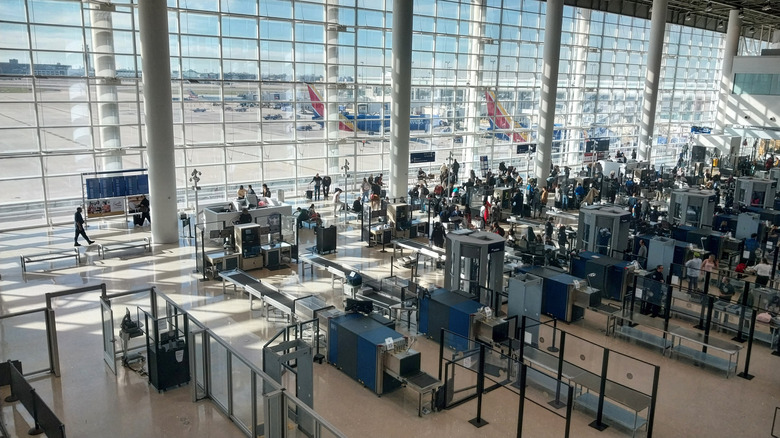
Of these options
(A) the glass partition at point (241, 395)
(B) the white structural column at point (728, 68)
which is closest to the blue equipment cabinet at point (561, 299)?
(A) the glass partition at point (241, 395)

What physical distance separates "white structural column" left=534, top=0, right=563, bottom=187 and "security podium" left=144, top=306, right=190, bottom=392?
968 inches

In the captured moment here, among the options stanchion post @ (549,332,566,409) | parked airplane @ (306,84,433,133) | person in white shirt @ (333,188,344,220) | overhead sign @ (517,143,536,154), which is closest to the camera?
stanchion post @ (549,332,566,409)

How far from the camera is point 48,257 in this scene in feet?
57.0

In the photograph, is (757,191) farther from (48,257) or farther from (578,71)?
(48,257)

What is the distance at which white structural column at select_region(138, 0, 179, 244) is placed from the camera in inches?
709

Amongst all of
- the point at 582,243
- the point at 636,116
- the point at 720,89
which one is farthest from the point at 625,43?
the point at 582,243

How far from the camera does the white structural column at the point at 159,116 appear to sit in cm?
1800

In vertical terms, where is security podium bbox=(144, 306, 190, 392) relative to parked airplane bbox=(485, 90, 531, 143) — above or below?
below

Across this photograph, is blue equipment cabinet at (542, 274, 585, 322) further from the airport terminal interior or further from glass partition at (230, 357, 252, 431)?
glass partition at (230, 357, 252, 431)

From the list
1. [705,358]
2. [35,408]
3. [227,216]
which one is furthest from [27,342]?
[705,358]

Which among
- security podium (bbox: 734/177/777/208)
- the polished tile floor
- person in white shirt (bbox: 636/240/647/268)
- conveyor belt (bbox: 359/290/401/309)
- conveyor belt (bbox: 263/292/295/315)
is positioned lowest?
the polished tile floor

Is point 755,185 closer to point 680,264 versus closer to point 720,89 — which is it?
point 680,264

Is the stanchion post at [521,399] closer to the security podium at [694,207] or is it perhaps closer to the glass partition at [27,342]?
the glass partition at [27,342]

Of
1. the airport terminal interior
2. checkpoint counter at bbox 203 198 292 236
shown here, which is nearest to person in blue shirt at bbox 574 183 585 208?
the airport terminal interior
